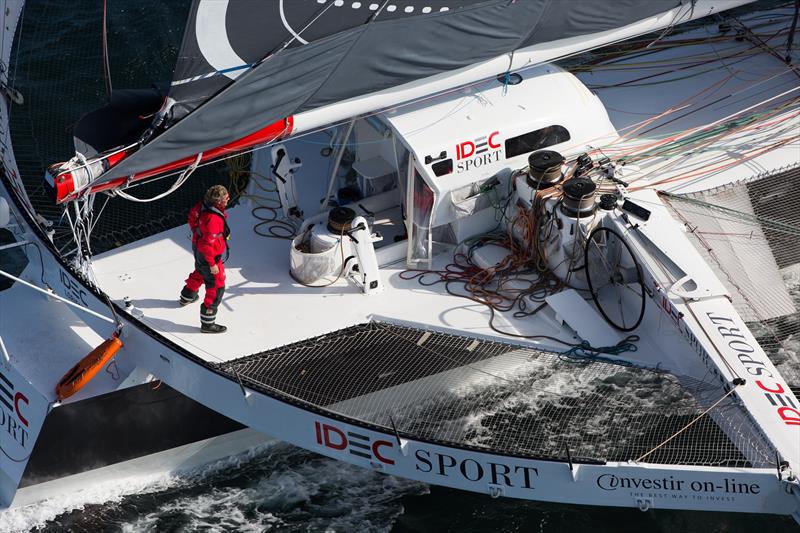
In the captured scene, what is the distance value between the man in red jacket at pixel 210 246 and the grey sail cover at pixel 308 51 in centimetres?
48

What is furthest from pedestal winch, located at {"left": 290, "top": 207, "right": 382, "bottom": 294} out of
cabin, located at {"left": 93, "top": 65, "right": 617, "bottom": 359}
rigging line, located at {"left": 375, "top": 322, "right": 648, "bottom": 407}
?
rigging line, located at {"left": 375, "top": 322, "right": 648, "bottom": 407}

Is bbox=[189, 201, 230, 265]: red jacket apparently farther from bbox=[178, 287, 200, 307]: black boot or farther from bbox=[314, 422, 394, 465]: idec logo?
bbox=[314, 422, 394, 465]: idec logo

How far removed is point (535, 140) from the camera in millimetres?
10430

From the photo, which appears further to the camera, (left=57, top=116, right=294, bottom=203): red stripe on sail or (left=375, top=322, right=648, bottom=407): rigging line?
(left=375, top=322, right=648, bottom=407): rigging line

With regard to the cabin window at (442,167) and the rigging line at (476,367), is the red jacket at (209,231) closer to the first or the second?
the rigging line at (476,367)

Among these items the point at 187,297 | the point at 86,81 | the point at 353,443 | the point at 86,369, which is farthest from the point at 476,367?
the point at 86,81

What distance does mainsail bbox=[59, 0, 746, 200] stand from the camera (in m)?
8.89

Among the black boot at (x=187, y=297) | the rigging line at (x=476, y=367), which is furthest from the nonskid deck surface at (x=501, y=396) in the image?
the black boot at (x=187, y=297)

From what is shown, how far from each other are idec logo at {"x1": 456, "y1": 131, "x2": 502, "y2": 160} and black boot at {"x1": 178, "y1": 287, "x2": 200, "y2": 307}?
264 centimetres

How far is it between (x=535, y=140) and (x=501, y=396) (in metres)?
2.52

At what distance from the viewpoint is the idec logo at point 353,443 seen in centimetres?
901

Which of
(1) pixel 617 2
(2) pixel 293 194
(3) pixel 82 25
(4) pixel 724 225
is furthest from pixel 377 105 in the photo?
(3) pixel 82 25

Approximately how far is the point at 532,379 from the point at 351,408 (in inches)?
59.7

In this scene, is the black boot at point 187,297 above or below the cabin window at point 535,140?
below
